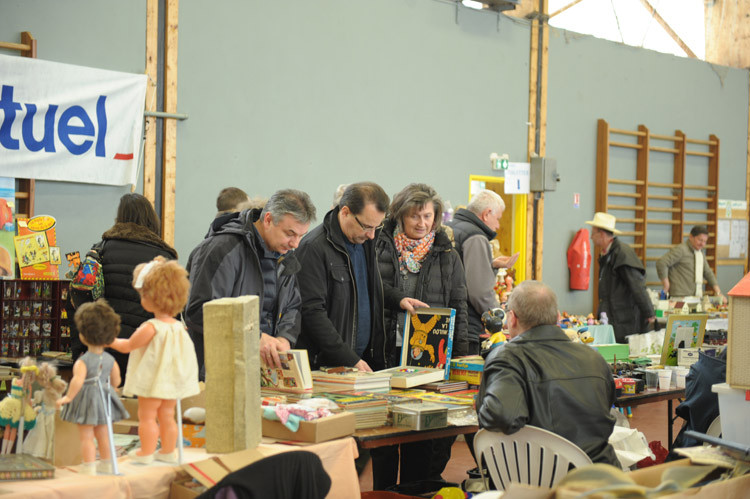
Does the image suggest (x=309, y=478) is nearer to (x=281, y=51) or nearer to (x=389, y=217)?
(x=389, y=217)


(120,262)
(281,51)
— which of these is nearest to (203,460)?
(120,262)

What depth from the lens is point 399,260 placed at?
3695 mm

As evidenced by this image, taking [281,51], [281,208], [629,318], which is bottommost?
[629,318]

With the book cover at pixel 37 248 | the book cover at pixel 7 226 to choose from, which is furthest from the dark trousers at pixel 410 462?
the book cover at pixel 7 226

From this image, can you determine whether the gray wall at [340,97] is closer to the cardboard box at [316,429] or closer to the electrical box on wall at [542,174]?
the electrical box on wall at [542,174]

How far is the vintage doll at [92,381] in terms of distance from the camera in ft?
5.96

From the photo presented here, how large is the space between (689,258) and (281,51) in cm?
489

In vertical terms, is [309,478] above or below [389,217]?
below

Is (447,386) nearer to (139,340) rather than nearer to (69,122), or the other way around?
(139,340)

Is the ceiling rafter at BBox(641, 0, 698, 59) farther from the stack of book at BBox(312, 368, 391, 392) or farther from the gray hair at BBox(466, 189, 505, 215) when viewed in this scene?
the stack of book at BBox(312, 368, 391, 392)

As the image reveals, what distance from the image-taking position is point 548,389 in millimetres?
2535

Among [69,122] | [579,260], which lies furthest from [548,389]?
[579,260]

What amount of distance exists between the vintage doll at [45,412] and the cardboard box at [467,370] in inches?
70.0

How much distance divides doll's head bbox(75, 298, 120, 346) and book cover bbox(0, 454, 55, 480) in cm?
31
